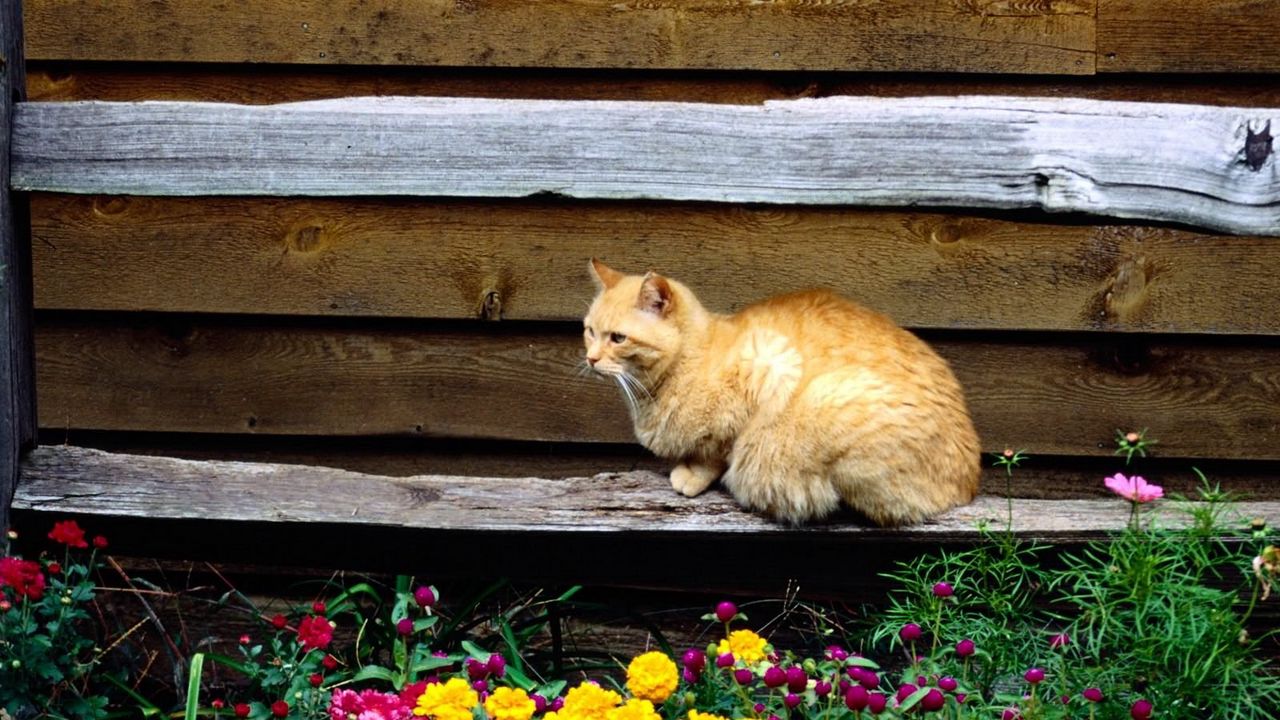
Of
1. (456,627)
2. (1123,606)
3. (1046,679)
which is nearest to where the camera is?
(1046,679)

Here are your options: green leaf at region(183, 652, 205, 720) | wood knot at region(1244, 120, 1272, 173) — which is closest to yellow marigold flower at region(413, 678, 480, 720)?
green leaf at region(183, 652, 205, 720)

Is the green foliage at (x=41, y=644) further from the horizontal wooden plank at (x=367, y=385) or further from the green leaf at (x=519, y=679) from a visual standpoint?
the horizontal wooden plank at (x=367, y=385)

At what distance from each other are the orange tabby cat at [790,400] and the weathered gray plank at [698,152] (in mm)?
358

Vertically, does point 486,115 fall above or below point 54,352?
above

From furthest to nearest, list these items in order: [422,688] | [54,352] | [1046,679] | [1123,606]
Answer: [54,352] → [1123,606] → [1046,679] → [422,688]

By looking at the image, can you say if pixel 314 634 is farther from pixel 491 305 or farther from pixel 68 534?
pixel 491 305

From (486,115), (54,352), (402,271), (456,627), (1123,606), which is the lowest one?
(456,627)

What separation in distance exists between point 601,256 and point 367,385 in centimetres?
68

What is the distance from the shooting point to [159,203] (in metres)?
3.26

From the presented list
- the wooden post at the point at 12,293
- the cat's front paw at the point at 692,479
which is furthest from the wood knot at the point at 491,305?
the wooden post at the point at 12,293

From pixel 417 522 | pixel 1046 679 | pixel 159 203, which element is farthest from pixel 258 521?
pixel 1046 679

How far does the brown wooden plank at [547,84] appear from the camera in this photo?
9.94 ft

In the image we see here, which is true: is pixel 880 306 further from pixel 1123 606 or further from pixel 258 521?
pixel 258 521

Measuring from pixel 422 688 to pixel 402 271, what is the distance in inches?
55.9
